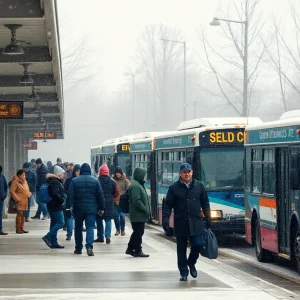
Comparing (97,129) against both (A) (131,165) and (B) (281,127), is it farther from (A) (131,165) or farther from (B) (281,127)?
(B) (281,127)

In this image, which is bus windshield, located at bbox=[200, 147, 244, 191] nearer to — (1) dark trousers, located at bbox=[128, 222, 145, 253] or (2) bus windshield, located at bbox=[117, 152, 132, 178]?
(1) dark trousers, located at bbox=[128, 222, 145, 253]

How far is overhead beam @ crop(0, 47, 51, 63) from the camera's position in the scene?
20.8m

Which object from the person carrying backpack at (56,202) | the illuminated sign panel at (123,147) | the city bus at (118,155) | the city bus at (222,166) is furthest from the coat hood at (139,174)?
the illuminated sign panel at (123,147)

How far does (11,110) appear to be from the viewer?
24.4 metres

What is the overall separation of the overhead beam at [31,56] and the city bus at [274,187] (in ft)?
13.5

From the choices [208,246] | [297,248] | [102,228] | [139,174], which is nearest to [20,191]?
[102,228]

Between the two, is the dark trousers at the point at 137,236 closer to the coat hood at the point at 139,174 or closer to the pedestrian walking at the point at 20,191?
the coat hood at the point at 139,174

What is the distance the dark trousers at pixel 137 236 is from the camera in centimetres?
1856

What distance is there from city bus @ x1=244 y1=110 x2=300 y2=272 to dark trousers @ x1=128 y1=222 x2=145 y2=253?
2.04 metres

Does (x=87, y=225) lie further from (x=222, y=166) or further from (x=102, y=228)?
(x=222, y=166)

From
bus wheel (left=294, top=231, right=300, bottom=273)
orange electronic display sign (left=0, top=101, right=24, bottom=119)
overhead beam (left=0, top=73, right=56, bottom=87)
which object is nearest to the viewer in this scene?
bus wheel (left=294, top=231, right=300, bottom=273)

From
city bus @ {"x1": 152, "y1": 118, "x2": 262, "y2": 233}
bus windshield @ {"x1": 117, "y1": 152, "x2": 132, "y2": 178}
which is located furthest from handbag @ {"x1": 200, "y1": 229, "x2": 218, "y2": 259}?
bus windshield @ {"x1": 117, "y1": 152, "x2": 132, "y2": 178}

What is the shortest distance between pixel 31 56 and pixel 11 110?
3587 millimetres

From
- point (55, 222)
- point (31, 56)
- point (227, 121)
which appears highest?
point (31, 56)
